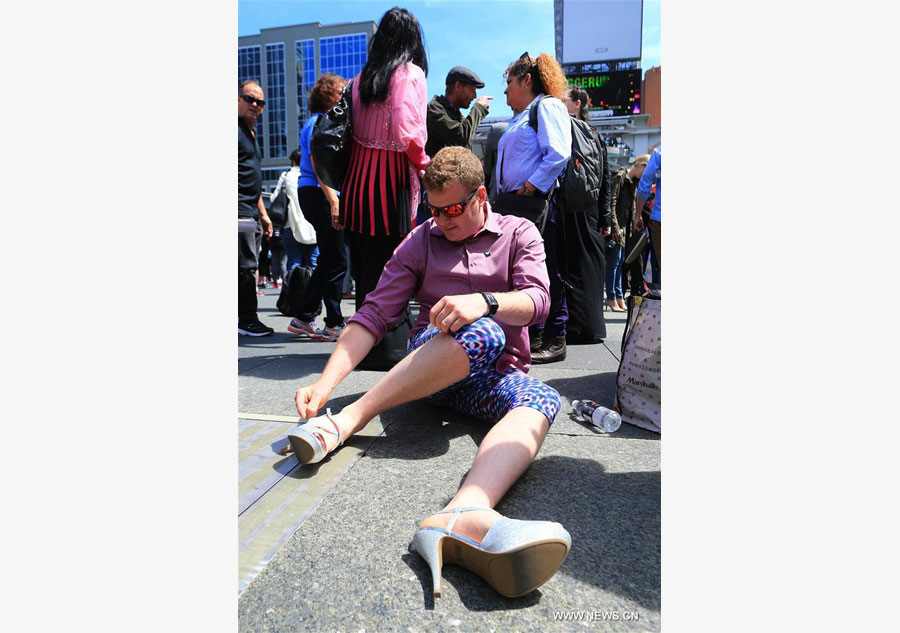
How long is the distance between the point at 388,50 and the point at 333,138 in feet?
1.70

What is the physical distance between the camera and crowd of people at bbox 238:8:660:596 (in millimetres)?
1462

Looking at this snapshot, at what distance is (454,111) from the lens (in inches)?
165

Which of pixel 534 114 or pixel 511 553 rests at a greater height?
pixel 534 114

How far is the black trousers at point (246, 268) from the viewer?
160 inches

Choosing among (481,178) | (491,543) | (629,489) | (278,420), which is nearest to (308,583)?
(491,543)

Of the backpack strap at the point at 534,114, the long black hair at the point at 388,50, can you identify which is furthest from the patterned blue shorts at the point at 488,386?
the backpack strap at the point at 534,114

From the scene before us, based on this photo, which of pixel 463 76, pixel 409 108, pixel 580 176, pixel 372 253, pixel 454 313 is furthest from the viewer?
pixel 463 76

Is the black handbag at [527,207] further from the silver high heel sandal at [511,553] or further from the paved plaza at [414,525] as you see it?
the silver high heel sandal at [511,553]

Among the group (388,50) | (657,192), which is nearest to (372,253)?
(388,50)

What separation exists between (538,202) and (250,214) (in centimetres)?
226

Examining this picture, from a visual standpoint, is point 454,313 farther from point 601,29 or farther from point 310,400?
point 601,29

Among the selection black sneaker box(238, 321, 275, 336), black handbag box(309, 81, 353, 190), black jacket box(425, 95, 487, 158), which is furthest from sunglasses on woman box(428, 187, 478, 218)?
black sneaker box(238, 321, 275, 336)

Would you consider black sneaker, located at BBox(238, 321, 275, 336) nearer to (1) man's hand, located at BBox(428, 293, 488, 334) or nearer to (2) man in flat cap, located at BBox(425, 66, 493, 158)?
(2) man in flat cap, located at BBox(425, 66, 493, 158)

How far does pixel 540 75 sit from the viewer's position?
334 centimetres
